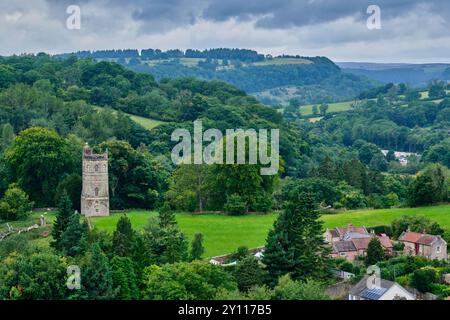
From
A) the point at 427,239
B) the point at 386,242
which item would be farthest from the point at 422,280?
the point at 386,242

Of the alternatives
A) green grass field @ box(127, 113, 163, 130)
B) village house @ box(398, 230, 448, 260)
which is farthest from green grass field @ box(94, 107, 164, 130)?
village house @ box(398, 230, 448, 260)

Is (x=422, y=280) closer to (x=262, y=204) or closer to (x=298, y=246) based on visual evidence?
(x=298, y=246)

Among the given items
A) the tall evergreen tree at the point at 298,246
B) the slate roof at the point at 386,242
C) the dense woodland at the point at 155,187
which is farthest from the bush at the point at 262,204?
the tall evergreen tree at the point at 298,246

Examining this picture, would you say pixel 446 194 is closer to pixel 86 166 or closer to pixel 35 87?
pixel 86 166

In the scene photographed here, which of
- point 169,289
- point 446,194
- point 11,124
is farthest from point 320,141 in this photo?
point 169,289
